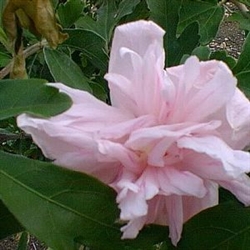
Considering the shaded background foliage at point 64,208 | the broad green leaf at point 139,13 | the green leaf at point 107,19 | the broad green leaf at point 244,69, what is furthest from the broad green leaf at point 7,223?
the broad green leaf at point 139,13

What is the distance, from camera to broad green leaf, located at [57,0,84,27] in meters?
1.12

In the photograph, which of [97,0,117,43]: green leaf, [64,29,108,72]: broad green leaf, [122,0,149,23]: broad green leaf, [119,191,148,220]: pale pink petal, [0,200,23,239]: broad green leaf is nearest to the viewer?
[119,191,148,220]: pale pink petal

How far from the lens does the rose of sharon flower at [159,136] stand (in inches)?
22.4

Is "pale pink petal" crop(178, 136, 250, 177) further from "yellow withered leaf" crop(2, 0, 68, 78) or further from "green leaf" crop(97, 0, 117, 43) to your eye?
"green leaf" crop(97, 0, 117, 43)

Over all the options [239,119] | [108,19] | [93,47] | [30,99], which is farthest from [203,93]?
[108,19]

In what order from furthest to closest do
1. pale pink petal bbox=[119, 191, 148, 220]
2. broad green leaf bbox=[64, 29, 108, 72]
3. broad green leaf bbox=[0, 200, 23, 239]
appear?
broad green leaf bbox=[64, 29, 108, 72], broad green leaf bbox=[0, 200, 23, 239], pale pink petal bbox=[119, 191, 148, 220]

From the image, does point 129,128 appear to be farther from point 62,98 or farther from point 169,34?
point 169,34

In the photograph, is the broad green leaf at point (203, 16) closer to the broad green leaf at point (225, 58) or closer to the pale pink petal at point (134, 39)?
the broad green leaf at point (225, 58)

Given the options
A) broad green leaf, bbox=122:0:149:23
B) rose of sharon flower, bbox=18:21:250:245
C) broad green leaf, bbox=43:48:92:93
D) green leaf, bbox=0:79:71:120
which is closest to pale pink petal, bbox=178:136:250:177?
rose of sharon flower, bbox=18:21:250:245

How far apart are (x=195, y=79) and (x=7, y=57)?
571mm

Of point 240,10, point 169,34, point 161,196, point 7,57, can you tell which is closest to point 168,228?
point 161,196

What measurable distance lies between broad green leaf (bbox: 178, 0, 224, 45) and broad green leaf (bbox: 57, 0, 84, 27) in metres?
0.16

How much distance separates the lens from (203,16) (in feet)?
3.67

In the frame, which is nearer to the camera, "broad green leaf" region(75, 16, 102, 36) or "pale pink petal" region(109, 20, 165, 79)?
"pale pink petal" region(109, 20, 165, 79)
